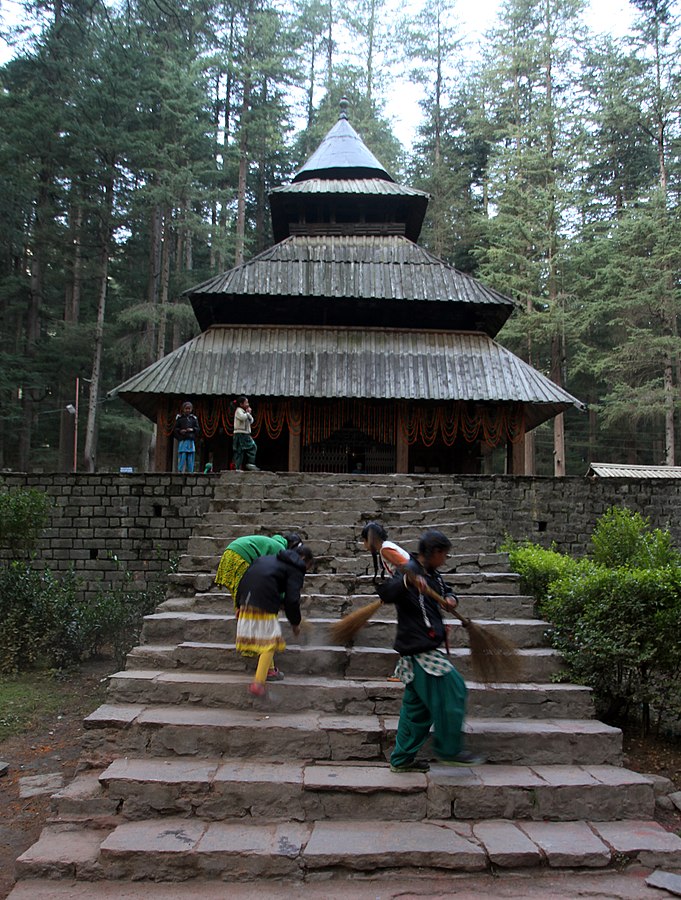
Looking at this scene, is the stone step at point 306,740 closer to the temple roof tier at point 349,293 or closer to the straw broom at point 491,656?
the straw broom at point 491,656

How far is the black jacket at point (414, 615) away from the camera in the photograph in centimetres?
413

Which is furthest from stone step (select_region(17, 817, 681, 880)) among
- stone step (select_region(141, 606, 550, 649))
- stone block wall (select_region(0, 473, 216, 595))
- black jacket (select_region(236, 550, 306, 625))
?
stone block wall (select_region(0, 473, 216, 595))

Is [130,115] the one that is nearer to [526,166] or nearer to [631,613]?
[526,166]

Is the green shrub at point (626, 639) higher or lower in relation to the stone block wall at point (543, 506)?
lower

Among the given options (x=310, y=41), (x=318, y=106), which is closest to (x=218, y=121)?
(x=318, y=106)

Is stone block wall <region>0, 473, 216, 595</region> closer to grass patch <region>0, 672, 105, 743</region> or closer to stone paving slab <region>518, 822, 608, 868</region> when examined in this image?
grass patch <region>0, 672, 105, 743</region>

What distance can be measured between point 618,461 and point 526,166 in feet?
45.9

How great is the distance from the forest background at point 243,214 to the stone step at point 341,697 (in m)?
17.3

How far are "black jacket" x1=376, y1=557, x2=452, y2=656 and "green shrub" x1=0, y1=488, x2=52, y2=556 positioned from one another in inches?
286

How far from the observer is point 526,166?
2731 cm

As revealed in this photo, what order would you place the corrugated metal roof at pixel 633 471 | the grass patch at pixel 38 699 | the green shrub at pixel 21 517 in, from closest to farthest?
the grass patch at pixel 38 699, the green shrub at pixel 21 517, the corrugated metal roof at pixel 633 471

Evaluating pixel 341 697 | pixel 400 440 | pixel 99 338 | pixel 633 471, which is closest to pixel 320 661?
pixel 341 697

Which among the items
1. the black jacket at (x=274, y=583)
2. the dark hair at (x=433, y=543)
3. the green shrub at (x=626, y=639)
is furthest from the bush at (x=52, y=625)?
the dark hair at (x=433, y=543)

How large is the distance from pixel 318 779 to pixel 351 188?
1821cm
